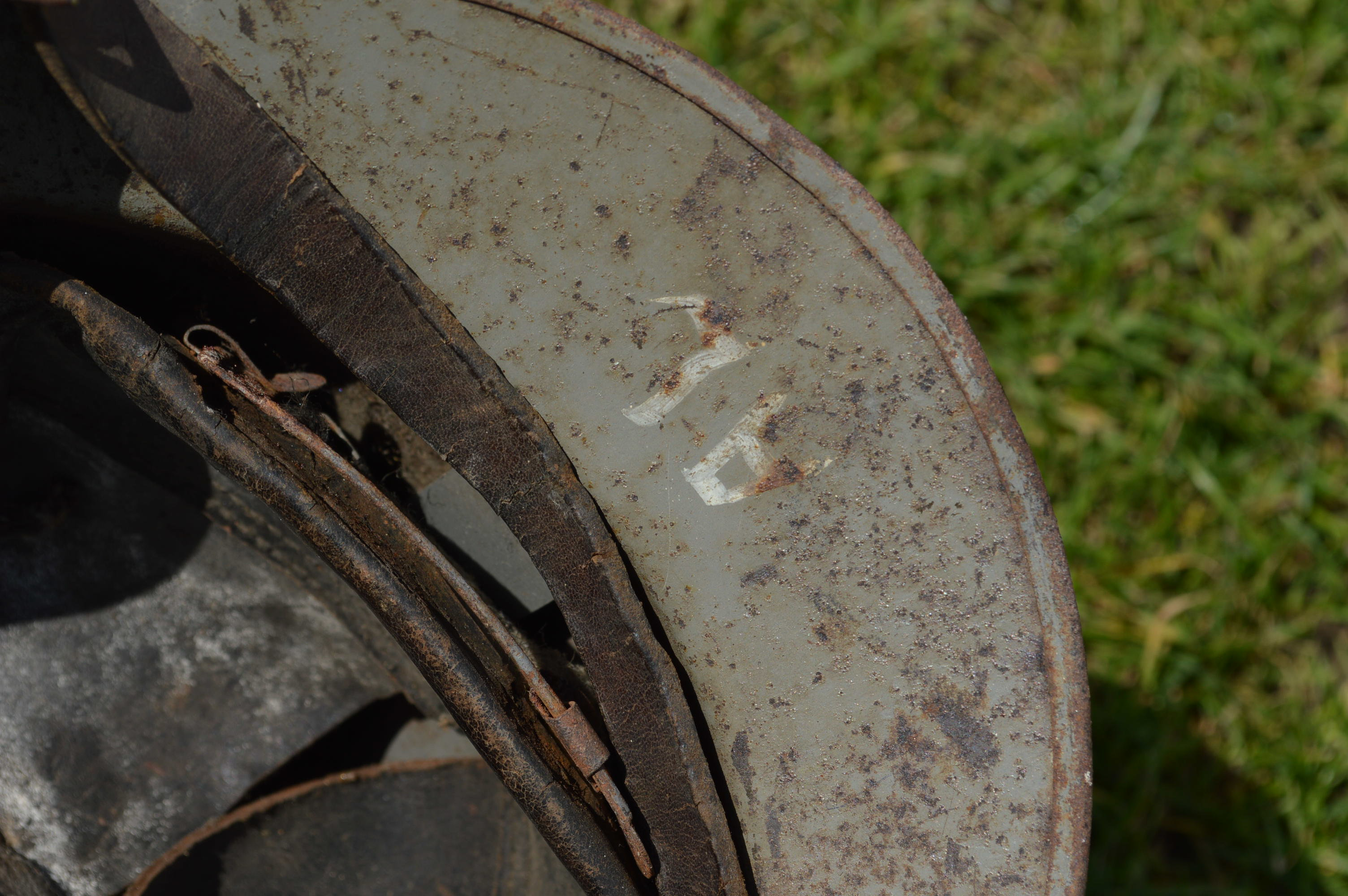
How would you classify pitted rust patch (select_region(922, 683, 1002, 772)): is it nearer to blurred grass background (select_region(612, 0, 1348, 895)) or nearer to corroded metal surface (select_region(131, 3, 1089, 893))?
corroded metal surface (select_region(131, 3, 1089, 893))

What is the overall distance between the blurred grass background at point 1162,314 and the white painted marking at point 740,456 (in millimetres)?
1422

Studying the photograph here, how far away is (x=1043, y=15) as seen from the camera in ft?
7.93

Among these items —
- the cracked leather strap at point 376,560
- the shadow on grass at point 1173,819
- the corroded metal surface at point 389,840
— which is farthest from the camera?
the shadow on grass at point 1173,819

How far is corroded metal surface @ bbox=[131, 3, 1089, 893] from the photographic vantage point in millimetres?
954

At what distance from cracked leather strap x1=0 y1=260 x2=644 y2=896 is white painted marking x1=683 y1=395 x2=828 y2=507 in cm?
28

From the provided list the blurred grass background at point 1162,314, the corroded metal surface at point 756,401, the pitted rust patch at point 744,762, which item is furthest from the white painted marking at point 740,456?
the blurred grass background at point 1162,314

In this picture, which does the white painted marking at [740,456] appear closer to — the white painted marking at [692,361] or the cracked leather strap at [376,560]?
the white painted marking at [692,361]

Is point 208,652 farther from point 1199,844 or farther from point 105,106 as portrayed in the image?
point 1199,844

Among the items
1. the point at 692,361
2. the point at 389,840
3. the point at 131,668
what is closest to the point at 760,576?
the point at 692,361

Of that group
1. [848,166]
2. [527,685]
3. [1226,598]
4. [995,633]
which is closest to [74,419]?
[527,685]

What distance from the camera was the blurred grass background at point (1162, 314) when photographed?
6.81ft

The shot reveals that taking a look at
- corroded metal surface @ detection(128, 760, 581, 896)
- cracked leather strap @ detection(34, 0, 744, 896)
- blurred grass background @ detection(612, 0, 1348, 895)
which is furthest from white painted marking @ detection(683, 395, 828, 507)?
blurred grass background @ detection(612, 0, 1348, 895)

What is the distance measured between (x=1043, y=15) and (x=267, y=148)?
2.12m

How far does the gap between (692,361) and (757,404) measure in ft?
0.27
